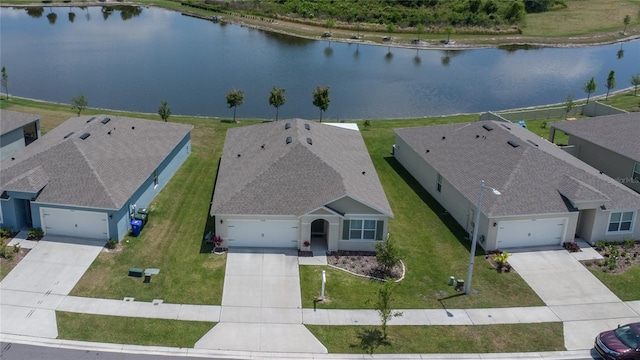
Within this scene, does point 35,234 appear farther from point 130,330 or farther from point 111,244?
point 130,330

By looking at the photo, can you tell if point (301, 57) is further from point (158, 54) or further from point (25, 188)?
point (25, 188)

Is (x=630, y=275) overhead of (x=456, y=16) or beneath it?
beneath

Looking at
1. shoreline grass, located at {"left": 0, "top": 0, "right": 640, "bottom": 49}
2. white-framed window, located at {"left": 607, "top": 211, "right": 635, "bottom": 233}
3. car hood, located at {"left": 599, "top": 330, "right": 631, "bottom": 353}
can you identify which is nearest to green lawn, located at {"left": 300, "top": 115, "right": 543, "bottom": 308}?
car hood, located at {"left": 599, "top": 330, "right": 631, "bottom": 353}

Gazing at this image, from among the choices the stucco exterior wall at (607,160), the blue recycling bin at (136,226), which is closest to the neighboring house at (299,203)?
the blue recycling bin at (136,226)

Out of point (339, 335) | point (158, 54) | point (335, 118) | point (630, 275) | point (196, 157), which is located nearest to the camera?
point (339, 335)

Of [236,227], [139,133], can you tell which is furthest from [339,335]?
[139,133]

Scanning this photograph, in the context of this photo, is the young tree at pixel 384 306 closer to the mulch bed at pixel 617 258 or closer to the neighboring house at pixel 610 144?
the mulch bed at pixel 617 258
